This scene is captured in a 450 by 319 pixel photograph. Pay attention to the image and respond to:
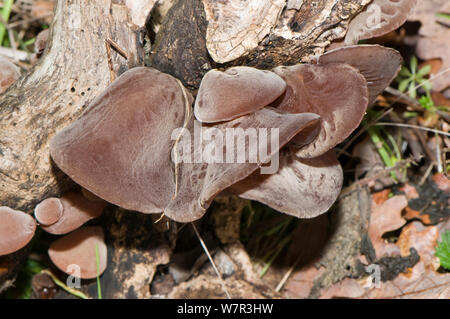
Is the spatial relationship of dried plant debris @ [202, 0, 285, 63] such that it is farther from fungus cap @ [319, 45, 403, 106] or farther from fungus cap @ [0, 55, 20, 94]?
fungus cap @ [0, 55, 20, 94]

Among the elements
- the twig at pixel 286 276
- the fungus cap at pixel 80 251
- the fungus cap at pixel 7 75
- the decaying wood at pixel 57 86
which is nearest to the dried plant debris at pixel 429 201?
the twig at pixel 286 276

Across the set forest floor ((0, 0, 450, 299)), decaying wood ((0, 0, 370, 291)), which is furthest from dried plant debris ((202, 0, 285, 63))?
forest floor ((0, 0, 450, 299))

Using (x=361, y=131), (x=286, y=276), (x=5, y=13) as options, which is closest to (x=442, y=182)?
(x=361, y=131)

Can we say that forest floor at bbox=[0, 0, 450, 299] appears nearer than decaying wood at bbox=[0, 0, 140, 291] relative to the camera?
No

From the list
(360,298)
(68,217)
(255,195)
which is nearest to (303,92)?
(255,195)

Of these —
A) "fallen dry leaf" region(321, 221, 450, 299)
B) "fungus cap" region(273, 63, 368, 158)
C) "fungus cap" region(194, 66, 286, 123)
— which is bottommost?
"fallen dry leaf" region(321, 221, 450, 299)

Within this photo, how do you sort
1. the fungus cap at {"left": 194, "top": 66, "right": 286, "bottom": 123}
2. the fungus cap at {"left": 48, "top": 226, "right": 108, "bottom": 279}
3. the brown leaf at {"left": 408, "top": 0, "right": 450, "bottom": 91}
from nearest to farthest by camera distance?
the fungus cap at {"left": 194, "top": 66, "right": 286, "bottom": 123} < the fungus cap at {"left": 48, "top": 226, "right": 108, "bottom": 279} < the brown leaf at {"left": 408, "top": 0, "right": 450, "bottom": 91}

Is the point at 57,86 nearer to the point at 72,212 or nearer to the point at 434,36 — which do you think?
the point at 72,212
